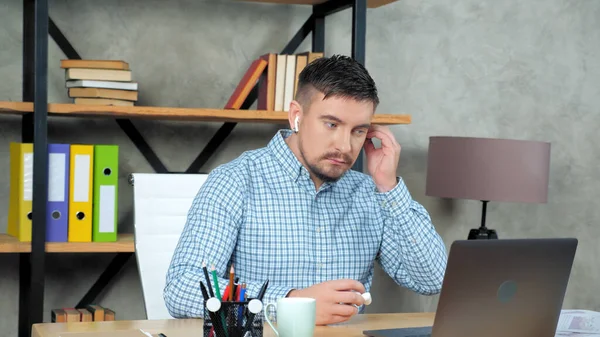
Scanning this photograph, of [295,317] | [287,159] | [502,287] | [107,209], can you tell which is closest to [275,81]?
[107,209]

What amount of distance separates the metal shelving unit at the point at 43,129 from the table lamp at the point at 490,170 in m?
0.26

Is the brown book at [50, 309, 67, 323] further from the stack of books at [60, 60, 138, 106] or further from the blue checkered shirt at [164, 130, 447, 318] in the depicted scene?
the blue checkered shirt at [164, 130, 447, 318]

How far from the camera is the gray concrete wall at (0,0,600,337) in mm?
3008

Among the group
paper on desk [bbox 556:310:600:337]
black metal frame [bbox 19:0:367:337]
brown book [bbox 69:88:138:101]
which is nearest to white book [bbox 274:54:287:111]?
black metal frame [bbox 19:0:367:337]

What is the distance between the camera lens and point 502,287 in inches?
50.6

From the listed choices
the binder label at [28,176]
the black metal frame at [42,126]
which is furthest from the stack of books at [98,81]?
the binder label at [28,176]

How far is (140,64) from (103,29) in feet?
0.60

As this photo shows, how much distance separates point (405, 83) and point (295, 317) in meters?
2.22

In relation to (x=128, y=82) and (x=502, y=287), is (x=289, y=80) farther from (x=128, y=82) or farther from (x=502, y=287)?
(x=502, y=287)

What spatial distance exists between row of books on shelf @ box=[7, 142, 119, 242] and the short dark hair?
1.06 metres

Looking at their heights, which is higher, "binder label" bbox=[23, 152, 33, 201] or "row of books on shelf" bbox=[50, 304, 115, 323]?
"binder label" bbox=[23, 152, 33, 201]

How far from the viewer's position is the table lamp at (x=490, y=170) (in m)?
2.99

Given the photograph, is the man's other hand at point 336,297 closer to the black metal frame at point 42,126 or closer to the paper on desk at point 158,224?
Answer: the paper on desk at point 158,224

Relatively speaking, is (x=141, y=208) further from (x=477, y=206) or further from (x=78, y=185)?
(x=477, y=206)
